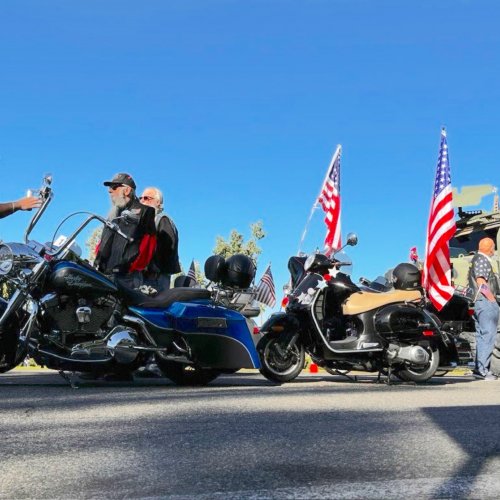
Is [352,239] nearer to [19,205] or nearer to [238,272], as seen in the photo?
[238,272]

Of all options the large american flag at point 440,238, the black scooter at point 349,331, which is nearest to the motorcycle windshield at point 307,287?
the black scooter at point 349,331

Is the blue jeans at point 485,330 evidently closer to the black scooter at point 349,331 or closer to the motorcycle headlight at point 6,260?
the black scooter at point 349,331

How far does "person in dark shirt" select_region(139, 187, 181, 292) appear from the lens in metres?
7.51

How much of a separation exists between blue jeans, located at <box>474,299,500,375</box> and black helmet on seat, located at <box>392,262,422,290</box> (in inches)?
33.9

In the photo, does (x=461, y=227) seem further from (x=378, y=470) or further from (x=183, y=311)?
(x=378, y=470)

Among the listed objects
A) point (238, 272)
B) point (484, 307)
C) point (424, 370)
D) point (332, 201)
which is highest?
point (332, 201)

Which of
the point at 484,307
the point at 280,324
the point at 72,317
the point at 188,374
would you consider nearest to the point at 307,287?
the point at 280,324

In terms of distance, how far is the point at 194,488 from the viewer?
7.97ft

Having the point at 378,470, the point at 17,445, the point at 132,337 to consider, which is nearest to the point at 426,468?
the point at 378,470

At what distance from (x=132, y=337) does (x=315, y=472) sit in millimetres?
3599

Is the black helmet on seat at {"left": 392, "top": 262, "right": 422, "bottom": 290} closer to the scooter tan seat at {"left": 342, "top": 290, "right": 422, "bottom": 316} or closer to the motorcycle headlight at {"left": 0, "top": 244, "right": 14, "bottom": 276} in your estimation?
the scooter tan seat at {"left": 342, "top": 290, "right": 422, "bottom": 316}

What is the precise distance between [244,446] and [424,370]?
15.8 ft

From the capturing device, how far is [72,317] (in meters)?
5.95

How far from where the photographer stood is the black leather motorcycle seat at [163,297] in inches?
246
